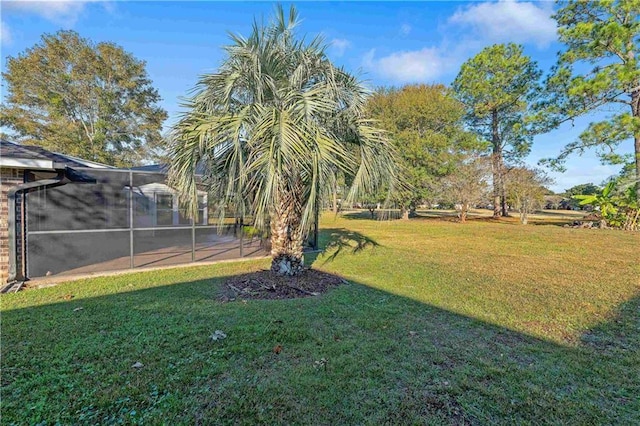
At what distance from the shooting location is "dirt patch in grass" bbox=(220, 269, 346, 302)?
4929 mm

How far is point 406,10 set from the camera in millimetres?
9094

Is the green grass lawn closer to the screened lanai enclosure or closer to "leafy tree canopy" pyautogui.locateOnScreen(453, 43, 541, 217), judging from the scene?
the screened lanai enclosure

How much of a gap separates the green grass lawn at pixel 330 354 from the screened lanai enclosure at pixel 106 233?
1.45m

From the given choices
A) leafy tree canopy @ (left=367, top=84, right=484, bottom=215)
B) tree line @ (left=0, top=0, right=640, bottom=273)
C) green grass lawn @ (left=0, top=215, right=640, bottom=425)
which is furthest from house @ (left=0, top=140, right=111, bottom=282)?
leafy tree canopy @ (left=367, top=84, right=484, bottom=215)

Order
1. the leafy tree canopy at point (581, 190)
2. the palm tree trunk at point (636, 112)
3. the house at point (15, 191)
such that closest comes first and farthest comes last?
the house at point (15, 191)
the palm tree trunk at point (636, 112)
the leafy tree canopy at point (581, 190)

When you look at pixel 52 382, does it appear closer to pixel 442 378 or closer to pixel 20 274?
pixel 442 378

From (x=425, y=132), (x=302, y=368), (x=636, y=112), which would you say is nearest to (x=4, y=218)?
(x=302, y=368)

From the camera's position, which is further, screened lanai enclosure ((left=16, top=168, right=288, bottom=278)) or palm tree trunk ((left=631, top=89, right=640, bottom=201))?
palm tree trunk ((left=631, top=89, right=640, bottom=201))

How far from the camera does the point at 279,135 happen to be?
437 centimetres

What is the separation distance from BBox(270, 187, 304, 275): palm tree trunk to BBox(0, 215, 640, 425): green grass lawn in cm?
105

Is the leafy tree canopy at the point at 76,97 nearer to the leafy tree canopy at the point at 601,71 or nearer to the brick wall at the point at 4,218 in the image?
the brick wall at the point at 4,218

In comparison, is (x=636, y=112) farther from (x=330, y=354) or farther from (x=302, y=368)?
(x=302, y=368)

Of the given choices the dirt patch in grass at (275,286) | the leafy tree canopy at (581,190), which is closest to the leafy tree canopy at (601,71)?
the leafy tree canopy at (581,190)

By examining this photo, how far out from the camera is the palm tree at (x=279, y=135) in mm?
4500
